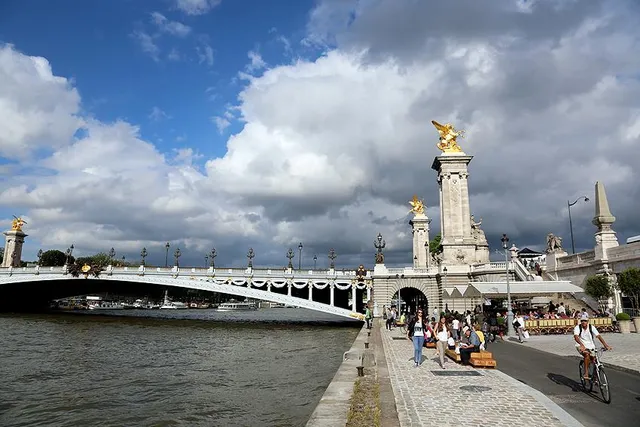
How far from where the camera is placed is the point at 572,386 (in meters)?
12.6

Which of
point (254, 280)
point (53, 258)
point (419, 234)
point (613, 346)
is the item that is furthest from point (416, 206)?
point (53, 258)

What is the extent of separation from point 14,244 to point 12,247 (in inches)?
26.4

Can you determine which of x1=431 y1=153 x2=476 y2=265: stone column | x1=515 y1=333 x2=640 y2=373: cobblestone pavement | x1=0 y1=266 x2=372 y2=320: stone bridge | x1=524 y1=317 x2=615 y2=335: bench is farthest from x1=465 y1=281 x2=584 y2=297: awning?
x1=0 y1=266 x2=372 y2=320: stone bridge

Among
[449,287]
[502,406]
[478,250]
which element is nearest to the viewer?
[502,406]

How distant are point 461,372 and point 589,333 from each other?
449 centimetres

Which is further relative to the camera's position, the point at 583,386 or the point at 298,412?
the point at 298,412

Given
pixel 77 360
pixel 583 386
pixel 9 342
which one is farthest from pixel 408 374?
pixel 9 342

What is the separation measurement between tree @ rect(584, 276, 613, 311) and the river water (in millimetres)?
17483

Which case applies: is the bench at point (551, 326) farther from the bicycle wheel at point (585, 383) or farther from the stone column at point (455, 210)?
the stone column at point (455, 210)

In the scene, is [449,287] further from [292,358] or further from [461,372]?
[461,372]

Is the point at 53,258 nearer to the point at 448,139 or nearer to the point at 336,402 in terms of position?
the point at 448,139

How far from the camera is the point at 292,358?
94.0ft

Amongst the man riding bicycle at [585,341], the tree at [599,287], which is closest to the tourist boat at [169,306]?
the tree at [599,287]

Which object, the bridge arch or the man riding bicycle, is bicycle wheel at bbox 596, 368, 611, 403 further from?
the bridge arch
